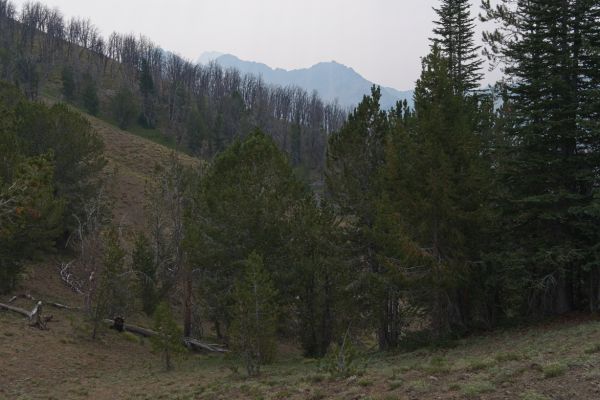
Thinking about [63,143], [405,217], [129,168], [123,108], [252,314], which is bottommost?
[252,314]

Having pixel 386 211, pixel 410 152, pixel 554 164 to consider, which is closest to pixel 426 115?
pixel 410 152

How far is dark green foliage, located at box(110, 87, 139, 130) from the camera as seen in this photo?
85363 mm

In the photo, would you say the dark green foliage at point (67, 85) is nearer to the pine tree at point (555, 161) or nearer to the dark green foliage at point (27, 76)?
the dark green foliage at point (27, 76)

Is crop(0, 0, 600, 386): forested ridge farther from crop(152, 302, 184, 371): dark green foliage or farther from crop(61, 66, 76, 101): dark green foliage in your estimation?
crop(61, 66, 76, 101): dark green foliage

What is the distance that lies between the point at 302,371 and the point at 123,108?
8072 cm

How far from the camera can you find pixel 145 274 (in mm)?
28500

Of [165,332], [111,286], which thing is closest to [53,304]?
[111,286]

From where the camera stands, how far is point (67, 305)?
28453 millimetres

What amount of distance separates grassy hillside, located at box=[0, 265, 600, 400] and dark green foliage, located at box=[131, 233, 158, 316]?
4.15m

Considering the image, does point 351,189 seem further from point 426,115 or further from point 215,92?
point 215,92

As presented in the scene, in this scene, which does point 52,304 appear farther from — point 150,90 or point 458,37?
point 150,90

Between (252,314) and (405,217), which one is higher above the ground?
(405,217)

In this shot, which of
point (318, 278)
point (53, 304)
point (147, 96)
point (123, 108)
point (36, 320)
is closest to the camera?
point (318, 278)

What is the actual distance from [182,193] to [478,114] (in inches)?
634
